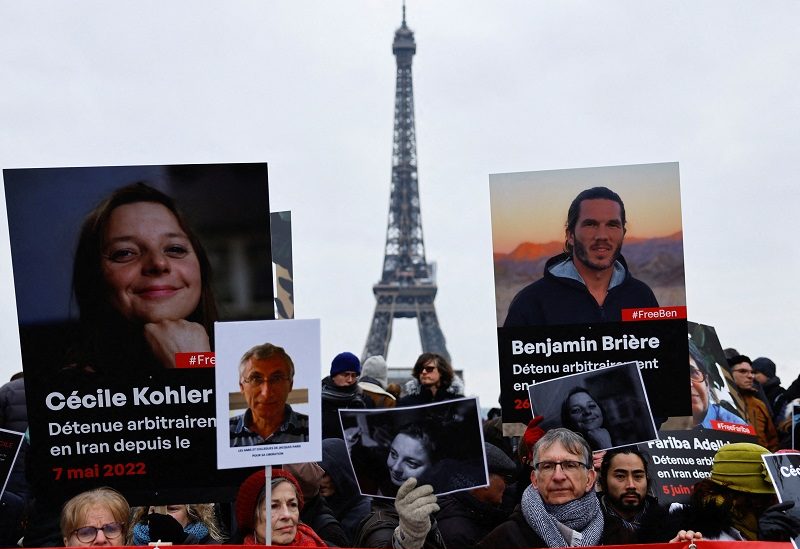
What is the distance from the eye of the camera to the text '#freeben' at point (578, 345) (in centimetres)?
783

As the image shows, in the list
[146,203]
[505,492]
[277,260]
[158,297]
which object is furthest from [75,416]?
[277,260]

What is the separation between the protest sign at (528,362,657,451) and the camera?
287 inches

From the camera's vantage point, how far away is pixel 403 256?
252 ft

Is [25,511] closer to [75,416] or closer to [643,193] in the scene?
[75,416]

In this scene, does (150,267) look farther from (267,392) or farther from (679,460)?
(679,460)

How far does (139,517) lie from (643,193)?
12.0 feet

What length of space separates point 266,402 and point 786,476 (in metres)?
2.64

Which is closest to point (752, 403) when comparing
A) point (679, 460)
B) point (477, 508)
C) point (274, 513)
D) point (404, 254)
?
point (679, 460)

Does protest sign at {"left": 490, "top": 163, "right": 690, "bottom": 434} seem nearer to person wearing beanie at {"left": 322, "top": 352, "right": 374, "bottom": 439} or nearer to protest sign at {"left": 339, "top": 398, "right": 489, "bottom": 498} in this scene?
protest sign at {"left": 339, "top": 398, "right": 489, "bottom": 498}

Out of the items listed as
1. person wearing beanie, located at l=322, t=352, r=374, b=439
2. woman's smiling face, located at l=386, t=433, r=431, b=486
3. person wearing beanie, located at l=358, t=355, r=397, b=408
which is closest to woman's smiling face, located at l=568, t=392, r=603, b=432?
woman's smiling face, located at l=386, t=433, r=431, b=486

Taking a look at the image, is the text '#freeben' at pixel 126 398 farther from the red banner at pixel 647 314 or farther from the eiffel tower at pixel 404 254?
the eiffel tower at pixel 404 254

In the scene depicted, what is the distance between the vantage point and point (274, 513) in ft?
21.4

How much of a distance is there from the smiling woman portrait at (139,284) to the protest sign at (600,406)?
6.55 feet

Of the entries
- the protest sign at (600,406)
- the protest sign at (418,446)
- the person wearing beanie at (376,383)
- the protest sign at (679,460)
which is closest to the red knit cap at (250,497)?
the protest sign at (418,446)
